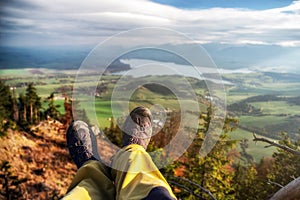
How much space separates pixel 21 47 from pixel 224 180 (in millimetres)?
58412

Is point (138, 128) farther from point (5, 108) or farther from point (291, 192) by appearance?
point (5, 108)

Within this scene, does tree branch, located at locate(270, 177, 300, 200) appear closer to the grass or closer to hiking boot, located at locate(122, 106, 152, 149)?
hiking boot, located at locate(122, 106, 152, 149)

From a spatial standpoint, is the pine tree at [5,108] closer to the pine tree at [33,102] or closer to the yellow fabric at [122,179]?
the pine tree at [33,102]

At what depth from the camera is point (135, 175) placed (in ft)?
6.93

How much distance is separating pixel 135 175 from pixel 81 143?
1599 millimetres

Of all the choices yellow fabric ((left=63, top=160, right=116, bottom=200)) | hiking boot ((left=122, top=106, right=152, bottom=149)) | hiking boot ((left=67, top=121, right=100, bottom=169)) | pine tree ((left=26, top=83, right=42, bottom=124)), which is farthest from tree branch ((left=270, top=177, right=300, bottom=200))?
pine tree ((left=26, top=83, right=42, bottom=124))

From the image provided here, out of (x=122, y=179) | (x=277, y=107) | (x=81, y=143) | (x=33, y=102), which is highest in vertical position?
(x=122, y=179)

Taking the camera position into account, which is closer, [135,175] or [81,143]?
[135,175]

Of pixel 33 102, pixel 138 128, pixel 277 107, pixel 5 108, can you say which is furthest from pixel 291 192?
pixel 277 107

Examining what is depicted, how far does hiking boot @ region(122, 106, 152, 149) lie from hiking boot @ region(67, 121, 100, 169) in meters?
0.35

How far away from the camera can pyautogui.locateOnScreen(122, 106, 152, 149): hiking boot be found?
328 cm

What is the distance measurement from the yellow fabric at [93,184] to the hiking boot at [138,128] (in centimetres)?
65

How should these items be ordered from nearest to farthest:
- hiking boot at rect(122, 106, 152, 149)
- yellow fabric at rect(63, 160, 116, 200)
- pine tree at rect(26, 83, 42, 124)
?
yellow fabric at rect(63, 160, 116, 200), hiking boot at rect(122, 106, 152, 149), pine tree at rect(26, 83, 42, 124)

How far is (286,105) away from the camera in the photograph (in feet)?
153
